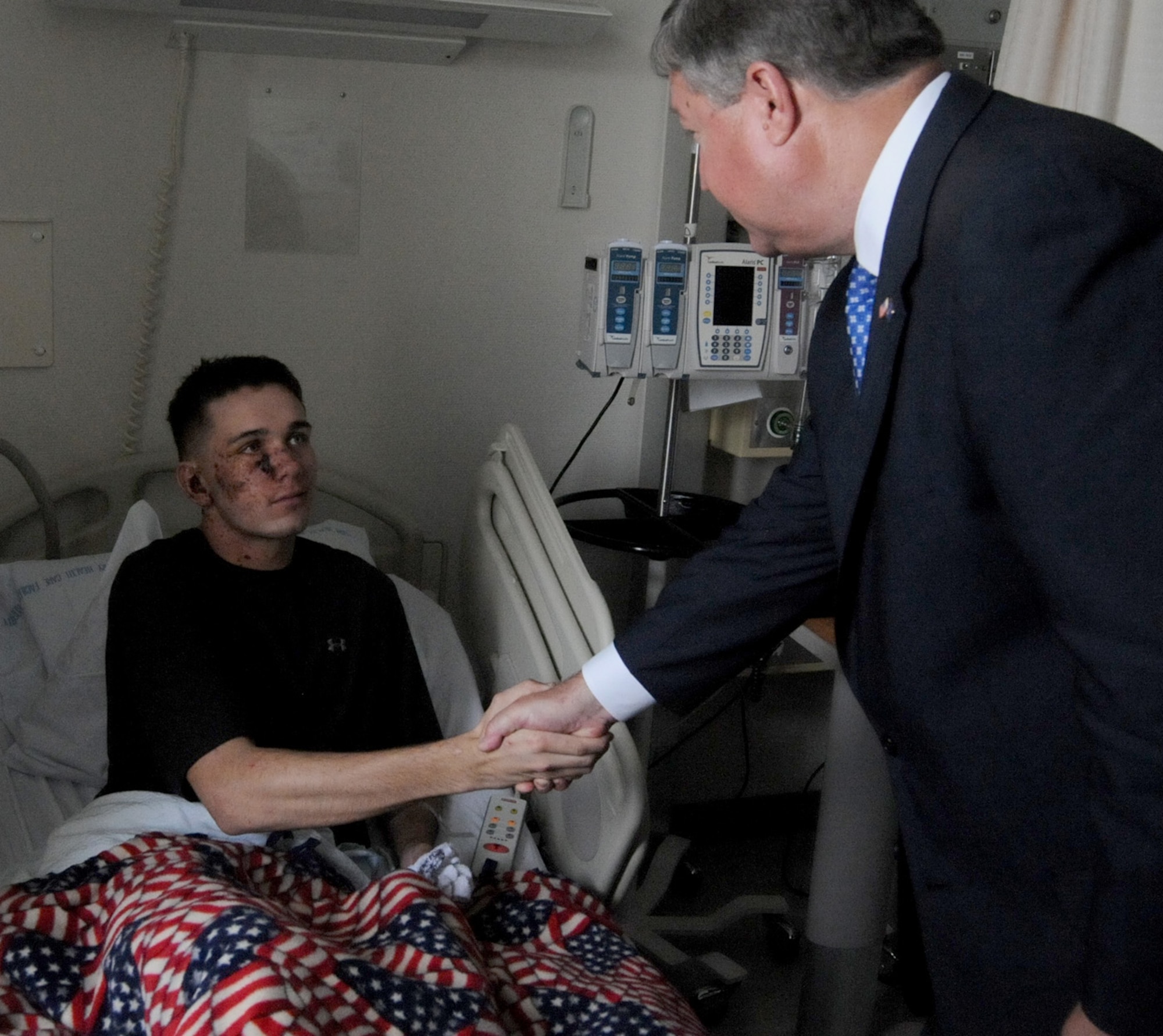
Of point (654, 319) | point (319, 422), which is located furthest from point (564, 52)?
point (319, 422)

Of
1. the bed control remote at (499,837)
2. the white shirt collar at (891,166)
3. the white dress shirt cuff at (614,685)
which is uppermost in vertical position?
the white shirt collar at (891,166)

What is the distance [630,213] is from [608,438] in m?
0.54

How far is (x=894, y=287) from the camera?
3.76ft

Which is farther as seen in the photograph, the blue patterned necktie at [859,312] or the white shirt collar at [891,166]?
the blue patterned necktie at [859,312]

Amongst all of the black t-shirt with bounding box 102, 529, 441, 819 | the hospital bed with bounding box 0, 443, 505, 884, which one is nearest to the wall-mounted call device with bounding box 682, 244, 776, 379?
the hospital bed with bounding box 0, 443, 505, 884

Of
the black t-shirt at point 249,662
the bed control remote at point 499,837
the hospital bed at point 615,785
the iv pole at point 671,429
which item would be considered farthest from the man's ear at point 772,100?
the iv pole at point 671,429

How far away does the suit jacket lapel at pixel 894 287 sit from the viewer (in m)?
1.12

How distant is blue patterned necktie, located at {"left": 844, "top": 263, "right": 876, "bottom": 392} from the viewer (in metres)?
1.42

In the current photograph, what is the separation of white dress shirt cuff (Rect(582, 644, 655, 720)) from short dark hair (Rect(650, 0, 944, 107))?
775 mm

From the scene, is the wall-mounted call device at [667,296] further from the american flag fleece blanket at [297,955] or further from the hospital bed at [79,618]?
the american flag fleece blanket at [297,955]

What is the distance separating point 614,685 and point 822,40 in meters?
0.88

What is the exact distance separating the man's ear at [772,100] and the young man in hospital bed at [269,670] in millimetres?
863

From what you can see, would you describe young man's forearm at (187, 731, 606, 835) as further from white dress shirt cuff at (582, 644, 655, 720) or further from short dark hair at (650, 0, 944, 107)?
short dark hair at (650, 0, 944, 107)

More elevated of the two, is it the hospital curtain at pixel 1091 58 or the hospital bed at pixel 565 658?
the hospital curtain at pixel 1091 58
